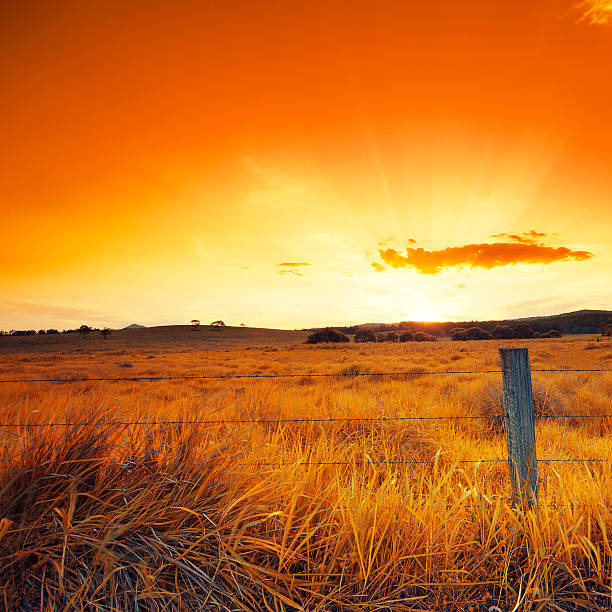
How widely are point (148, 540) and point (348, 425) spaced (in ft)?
13.1

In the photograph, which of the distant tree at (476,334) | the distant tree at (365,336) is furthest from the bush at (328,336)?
the distant tree at (476,334)

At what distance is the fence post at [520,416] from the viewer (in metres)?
3.00

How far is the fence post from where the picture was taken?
3.00 metres

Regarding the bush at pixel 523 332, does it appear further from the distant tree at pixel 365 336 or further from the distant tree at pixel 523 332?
the distant tree at pixel 365 336

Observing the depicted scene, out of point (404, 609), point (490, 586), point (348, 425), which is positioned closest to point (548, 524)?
point (490, 586)

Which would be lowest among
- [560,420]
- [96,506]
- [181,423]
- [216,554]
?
[560,420]

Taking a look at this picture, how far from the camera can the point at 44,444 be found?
260 centimetres

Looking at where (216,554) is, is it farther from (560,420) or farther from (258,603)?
(560,420)

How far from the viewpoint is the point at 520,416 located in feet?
9.95

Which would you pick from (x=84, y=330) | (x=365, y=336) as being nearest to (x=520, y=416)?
(x=365, y=336)

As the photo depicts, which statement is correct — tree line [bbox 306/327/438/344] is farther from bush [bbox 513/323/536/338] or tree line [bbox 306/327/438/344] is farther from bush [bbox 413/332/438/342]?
bush [bbox 513/323/536/338]

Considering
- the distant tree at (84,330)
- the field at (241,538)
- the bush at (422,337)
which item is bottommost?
the field at (241,538)

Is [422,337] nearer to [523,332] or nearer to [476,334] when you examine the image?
[476,334]

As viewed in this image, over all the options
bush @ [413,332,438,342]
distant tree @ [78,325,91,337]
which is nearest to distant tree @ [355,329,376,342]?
bush @ [413,332,438,342]
